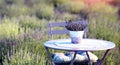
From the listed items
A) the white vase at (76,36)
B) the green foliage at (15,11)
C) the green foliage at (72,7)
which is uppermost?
the white vase at (76,36)

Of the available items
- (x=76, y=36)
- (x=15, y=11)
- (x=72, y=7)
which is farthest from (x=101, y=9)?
(x=76, y=36)

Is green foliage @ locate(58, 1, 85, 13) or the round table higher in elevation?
the round table

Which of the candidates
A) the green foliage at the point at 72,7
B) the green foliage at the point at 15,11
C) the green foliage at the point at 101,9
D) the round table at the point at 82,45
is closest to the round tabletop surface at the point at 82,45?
the round table at the point at 82,45

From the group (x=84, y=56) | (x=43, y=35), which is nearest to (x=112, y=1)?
(x=43, y=35)

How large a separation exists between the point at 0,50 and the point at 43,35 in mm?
1053

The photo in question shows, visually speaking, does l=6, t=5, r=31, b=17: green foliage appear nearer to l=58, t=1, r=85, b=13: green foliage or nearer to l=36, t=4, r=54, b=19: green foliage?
l=36, t=4, r=54, b=19: green foliage

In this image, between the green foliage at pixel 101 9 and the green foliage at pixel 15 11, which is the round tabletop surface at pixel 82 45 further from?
the green foliage at pixel 101 9

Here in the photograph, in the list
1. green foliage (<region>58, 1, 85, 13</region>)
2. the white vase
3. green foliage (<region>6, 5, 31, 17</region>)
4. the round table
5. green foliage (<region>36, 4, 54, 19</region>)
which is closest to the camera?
the round table

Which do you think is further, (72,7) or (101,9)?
(72,7)

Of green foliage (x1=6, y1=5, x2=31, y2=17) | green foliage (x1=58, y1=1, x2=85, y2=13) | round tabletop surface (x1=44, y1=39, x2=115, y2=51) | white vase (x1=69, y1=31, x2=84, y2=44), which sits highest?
white vase (x1=69, y1=31, x2=84, y2=44)

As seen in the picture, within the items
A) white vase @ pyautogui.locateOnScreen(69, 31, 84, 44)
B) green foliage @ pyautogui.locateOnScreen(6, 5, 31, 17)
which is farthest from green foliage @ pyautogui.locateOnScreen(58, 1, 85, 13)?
white vase @ pyautogui.locateOnScreen(69, 31, 84, 44)

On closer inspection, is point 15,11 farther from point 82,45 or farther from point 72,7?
point 82,45

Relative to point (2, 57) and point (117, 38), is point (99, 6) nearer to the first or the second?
point (117, 38)

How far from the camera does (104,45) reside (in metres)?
5.39
